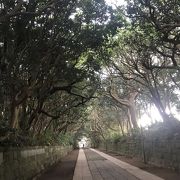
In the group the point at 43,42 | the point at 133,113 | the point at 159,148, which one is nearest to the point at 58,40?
the point at 43,42

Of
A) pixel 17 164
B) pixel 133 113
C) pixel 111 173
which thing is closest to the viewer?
pixel 17 164

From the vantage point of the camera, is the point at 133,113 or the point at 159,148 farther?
the point at 133,113

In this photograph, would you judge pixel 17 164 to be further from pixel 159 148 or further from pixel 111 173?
pixel 159 148

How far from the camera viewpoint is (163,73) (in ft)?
94.5

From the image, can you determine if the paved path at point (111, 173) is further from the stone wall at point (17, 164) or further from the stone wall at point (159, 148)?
the stone wall at point (17, 164)

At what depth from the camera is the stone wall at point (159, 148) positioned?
2032cm

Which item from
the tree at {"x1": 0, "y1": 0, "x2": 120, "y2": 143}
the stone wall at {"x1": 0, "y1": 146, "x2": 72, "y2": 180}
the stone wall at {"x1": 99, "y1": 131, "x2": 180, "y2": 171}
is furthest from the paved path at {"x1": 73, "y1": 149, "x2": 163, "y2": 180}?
the tree at {"x1": 0, "y1": 0, "x2": 120, "y2": 143}

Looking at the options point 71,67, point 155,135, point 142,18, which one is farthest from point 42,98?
point 155,135

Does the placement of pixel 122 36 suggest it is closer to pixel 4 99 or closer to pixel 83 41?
pixel 83 41

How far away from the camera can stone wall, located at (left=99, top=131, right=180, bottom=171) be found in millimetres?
20322

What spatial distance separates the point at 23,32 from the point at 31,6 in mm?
1131

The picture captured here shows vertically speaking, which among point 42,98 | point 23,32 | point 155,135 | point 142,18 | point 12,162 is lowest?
point 12,162

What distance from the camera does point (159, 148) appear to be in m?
24.1

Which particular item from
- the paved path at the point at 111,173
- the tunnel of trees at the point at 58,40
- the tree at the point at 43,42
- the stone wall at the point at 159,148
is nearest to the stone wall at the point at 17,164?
the tunnel of trees at the point at 58,40
